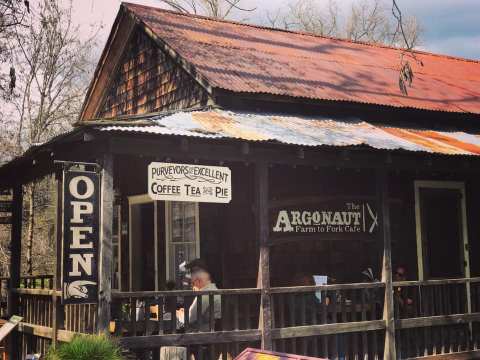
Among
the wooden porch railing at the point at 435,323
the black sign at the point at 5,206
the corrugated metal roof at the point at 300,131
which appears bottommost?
the wooden porch railing at the point at 435,323

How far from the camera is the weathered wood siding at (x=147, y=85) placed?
12.5 metres

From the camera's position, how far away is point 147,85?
14117 mm

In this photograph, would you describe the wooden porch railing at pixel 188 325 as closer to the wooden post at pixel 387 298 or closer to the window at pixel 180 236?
the window at pixel 180 236

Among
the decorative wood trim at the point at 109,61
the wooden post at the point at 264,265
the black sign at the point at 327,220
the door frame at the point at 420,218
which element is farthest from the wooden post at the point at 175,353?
the decorative wood trim at the point at 109,61

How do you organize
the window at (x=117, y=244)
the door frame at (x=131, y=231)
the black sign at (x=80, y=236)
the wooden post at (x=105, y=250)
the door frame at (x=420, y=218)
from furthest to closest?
the window at (x=117, y=244) < the door frame at (x=420, y=218) < the door frame at (x=131, y=231) < the wooden post at (x=105, y=250) < the black sign at (x=80, y=236)

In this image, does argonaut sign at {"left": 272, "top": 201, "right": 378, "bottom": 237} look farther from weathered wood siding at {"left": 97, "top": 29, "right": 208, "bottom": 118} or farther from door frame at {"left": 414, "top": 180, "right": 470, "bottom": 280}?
weathered wood siding at {"left": 97, "top": 29, "right": 208, "bottom": 118}

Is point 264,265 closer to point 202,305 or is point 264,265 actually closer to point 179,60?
point 202,305

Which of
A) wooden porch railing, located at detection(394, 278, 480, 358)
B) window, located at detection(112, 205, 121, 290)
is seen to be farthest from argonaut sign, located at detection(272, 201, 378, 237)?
window, located at detection(112, 205, 121, 290)

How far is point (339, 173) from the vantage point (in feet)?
39.0

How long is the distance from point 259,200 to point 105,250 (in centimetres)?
227

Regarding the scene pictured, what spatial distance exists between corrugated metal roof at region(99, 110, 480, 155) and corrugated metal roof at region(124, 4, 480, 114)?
0.60 metres

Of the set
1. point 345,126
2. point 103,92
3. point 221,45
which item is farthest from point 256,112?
point 103,92

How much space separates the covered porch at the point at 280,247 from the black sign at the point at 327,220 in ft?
0.07

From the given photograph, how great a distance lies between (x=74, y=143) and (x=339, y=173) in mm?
5208
